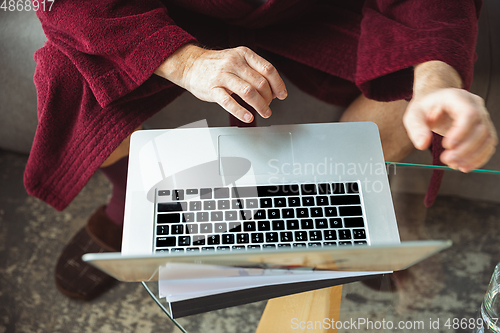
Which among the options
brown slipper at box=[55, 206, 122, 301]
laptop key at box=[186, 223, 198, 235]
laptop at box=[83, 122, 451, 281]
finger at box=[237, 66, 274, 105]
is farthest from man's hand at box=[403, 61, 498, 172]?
brown slipper at box=[55, 206, 122, 301]

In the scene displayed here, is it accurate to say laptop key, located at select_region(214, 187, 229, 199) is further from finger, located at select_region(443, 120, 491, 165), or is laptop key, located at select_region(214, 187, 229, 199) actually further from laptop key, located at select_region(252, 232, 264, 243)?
finger, located at select_region(443, 120, 491, 165)

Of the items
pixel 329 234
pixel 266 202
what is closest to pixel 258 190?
pixel 266 202

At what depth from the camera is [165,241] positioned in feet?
1.83

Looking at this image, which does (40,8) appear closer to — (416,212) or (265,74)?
(265,74)

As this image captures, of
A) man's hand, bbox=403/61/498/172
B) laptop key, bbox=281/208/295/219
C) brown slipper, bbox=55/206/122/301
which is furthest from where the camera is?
brown slipper, bbox=55/206/122/301

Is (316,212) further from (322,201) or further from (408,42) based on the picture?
(408,42)

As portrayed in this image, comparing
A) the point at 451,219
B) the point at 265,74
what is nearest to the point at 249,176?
the point at 265,74

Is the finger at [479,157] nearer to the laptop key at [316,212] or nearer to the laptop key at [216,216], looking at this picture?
the laptop key at [316,212]

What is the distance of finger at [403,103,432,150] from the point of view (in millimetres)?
491

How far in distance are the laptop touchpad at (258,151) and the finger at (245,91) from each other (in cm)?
5

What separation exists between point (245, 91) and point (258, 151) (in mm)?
98

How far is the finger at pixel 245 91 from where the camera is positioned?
24.2 inches

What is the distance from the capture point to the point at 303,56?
0.82 meters

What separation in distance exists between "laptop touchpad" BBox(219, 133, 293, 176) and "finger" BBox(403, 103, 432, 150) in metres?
0.19
